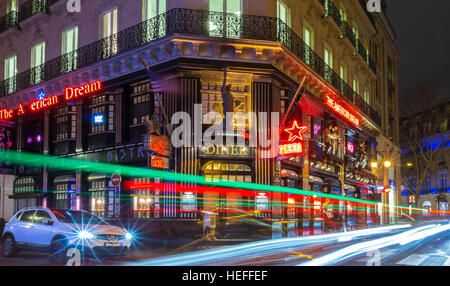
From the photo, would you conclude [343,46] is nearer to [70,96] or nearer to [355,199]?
[355,199]

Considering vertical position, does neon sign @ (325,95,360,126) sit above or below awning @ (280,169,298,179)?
above

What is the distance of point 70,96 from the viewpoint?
2184 centimetres

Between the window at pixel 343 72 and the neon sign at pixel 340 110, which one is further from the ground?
the window at pixel 343 72

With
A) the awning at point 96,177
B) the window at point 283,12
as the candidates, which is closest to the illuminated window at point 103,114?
the awning at point 96,177

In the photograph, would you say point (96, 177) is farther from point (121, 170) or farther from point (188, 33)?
point (188, 33)

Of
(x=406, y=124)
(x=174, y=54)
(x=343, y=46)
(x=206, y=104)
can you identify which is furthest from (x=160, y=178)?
(x=406, y=124)

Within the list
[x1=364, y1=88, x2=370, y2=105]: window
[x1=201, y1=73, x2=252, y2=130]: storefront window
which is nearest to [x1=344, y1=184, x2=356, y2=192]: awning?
[x1=364, y1=88, x2=370, y2=105]: window

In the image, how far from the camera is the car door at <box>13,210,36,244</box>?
13438 mm

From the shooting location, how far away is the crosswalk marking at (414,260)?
11.2 metres

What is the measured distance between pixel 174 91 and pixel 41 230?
8.17 m

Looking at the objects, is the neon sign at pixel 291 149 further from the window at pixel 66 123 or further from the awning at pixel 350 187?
the awning at pixel 350 187

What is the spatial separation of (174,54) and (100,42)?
16.8ft

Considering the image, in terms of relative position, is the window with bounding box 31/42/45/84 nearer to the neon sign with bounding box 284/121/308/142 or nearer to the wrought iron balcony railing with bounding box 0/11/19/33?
the wrought iron balcony railing with bounding box 0/11/19/33

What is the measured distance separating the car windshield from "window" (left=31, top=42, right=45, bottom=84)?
14.0m
